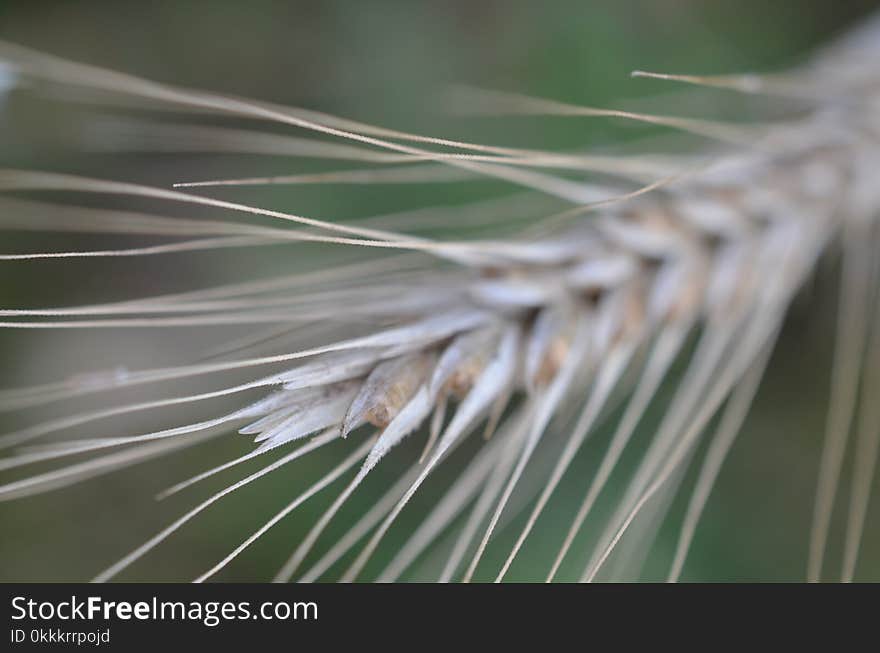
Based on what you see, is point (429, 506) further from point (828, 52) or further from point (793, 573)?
point (828, 52)

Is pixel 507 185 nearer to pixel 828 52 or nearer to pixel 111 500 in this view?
pixel 828 52

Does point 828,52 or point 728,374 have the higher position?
point 828,52

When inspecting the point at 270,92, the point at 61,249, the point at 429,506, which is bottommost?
the point at 429,506

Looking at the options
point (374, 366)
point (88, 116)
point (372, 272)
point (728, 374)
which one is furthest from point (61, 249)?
point (728, 374)

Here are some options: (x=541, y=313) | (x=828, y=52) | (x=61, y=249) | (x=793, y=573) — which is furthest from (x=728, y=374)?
(x=61, y=249)
